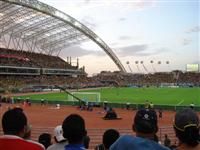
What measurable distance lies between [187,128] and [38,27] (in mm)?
85856

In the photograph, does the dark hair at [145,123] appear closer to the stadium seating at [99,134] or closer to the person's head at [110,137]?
the person's head at [110,137]

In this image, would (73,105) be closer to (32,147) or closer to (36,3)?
(36,3)

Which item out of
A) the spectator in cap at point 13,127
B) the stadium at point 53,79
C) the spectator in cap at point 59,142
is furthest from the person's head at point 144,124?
the stadium at point 53,79

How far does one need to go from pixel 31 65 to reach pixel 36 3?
39279 millimetres

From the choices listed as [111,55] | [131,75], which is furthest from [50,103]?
[131,75]

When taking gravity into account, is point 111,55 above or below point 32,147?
above

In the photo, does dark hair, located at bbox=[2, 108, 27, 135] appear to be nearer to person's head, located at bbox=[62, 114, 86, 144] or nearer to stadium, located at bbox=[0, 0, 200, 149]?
person's head, located at bbox=[62, 114, 86, 144]

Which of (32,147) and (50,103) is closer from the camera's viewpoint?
(32,147)

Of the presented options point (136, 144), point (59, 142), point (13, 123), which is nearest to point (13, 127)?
point (13, 123)

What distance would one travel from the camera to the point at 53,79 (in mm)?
108062

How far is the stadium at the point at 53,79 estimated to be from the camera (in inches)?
1837

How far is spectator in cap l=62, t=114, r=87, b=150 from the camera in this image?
4309 mm

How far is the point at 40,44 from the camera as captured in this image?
348 feet

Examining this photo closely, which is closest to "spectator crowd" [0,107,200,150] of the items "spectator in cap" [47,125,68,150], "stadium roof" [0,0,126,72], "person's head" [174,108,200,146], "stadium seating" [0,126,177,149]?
"person's head" [174,108,200,146]
